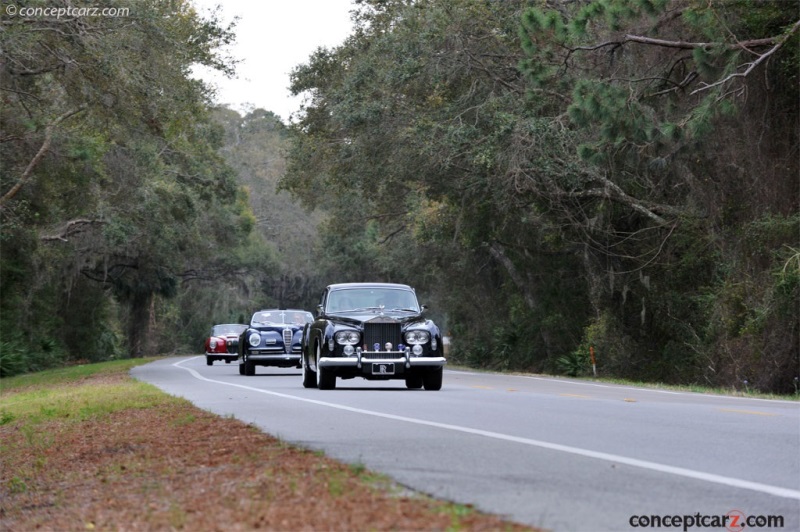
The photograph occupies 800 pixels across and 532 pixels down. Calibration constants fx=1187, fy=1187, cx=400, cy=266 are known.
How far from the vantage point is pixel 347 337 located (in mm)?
20516

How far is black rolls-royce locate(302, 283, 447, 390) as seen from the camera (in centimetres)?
2041

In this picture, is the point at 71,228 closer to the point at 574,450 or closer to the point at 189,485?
the point at 574,450

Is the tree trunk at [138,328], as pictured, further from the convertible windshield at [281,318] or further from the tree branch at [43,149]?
the tree branch at [43,149]

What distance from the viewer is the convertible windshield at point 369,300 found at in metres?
21.7

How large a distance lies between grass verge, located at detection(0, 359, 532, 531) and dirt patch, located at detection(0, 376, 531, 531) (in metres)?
0.01

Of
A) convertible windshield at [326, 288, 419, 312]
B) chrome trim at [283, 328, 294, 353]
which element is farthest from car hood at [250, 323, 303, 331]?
convertible windshield at [326, 288, 419, 312]

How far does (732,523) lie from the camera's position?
7.01m

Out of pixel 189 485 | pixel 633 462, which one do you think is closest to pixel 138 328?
pixel 189 485

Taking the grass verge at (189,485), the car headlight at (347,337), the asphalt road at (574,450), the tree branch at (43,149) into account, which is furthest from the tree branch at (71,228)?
the grass verge at (189,485)

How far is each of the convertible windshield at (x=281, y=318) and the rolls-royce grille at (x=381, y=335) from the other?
412 inches

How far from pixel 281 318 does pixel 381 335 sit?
36.3 feet

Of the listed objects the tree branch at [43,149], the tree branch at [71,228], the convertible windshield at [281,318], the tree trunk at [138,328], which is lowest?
the tree trunk at [138,328]

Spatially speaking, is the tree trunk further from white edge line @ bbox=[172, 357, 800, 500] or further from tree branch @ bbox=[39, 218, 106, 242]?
white edge line @ bbox=[172, 357, 800, 500]

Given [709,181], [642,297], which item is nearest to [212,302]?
[642,297]
